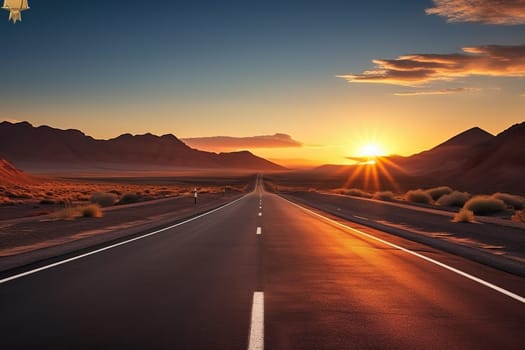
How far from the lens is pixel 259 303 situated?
6.89m

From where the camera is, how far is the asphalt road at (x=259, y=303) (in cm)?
529

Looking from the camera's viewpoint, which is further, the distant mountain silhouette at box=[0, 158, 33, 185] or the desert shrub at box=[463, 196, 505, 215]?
the distant mountain silhouette at box=[0, 158, 33, 185]

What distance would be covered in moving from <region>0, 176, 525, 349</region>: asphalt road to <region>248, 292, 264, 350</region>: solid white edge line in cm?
1

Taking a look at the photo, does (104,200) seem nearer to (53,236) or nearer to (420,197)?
(420,197)

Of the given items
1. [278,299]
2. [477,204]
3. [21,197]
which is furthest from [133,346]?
[21,197]

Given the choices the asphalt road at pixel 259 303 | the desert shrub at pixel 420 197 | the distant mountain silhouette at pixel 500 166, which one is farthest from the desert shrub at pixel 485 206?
the distant mountain silhouette at pixel 500 166

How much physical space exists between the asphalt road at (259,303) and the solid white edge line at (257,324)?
1 cm

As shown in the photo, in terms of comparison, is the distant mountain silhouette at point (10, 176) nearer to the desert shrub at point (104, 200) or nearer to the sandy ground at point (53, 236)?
the desert shrub at point (104, 200)

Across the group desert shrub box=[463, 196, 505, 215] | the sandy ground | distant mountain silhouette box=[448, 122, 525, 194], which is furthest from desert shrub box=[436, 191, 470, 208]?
distant mountain silhouette box=[448, 122, 525, 194]

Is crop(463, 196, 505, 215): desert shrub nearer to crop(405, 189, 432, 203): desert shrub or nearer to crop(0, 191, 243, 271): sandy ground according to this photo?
crop(405, 189, 432, 203): desert shrub

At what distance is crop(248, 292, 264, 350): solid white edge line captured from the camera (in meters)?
5.10

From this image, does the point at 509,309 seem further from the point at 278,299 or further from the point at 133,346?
the point at 133,346

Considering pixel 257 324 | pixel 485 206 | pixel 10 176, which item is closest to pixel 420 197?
pixel 485 206

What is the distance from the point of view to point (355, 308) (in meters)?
6.65
